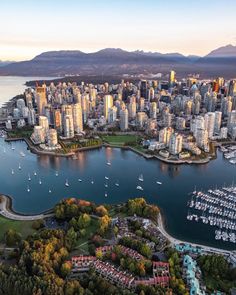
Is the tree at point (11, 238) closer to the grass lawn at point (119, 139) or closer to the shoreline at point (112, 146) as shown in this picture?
the shoreline at point (112, 146)

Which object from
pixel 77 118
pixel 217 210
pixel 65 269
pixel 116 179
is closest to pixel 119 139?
pixel 77 118

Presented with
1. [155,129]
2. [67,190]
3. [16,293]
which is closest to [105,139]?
[155,129]

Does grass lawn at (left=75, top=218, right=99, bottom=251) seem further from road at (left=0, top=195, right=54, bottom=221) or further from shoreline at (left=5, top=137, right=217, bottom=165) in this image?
shoreline at (left=5, top=137, right=217, bottom=165)

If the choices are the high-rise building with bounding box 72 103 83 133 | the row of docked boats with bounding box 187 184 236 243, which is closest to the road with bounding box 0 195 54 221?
the row of docked boats with bounding box 187 184 236 243

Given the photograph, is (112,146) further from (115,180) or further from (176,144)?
(115,180)

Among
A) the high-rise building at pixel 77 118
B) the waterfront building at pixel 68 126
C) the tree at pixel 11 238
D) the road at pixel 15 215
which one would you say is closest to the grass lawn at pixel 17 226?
the road at pixel 15 215

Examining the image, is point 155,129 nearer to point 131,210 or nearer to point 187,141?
point 187,141
